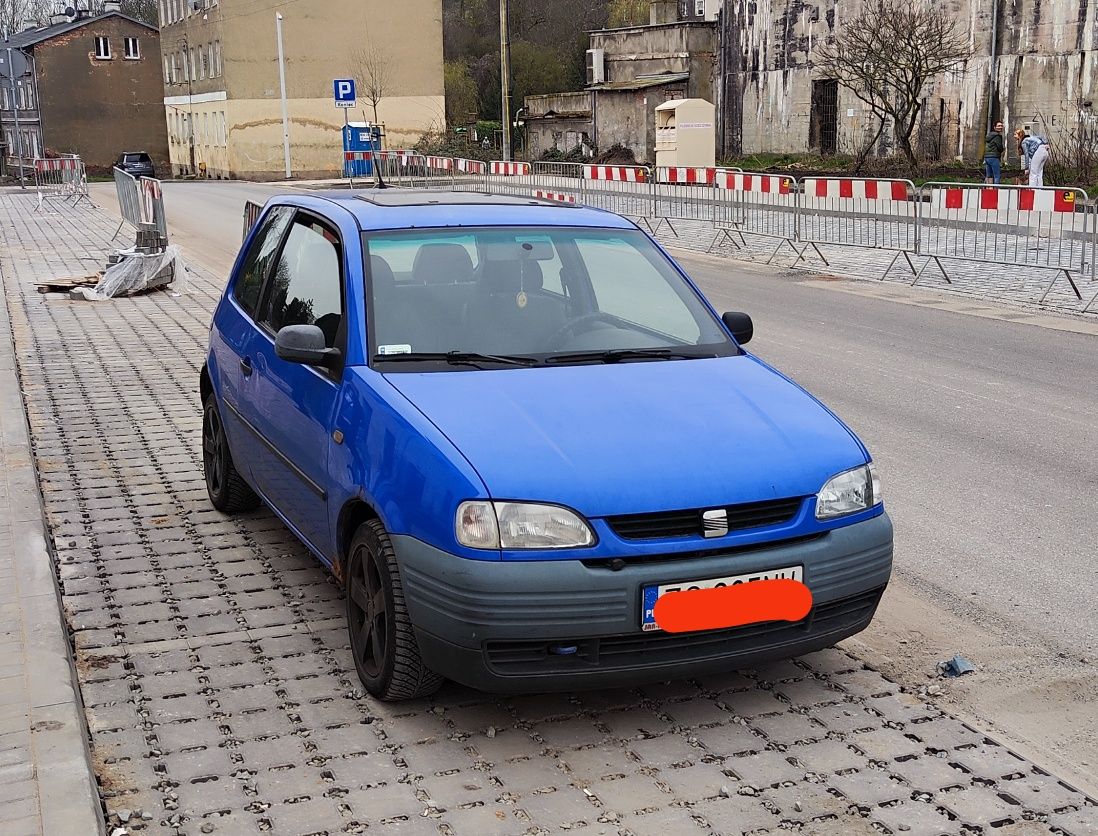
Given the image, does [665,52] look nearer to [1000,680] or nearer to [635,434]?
[1000,680]

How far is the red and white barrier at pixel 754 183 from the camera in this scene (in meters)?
19.9

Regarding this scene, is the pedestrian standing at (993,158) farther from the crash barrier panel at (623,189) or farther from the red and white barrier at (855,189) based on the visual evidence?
the red and white barrier at (855,189)

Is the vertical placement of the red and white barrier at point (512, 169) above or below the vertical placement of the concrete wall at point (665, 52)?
below

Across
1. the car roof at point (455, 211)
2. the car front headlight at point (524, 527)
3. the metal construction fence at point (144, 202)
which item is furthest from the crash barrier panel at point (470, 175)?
the car front headlight at point (524, 527)

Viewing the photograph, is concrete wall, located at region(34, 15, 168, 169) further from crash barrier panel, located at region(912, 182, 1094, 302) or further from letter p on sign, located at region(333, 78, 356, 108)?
crash barrier panel, located at region(912, 182, 1094, 302)

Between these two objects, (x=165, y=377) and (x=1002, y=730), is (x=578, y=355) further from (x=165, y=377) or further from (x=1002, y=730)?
(x=165, y=377)

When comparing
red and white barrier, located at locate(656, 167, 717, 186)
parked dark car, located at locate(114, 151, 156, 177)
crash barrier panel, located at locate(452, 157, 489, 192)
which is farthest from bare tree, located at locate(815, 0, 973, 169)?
parked dark car, located at locate(114, 151, 156, 177)

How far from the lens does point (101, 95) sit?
79.6m

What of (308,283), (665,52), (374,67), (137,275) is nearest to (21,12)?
(374,67)

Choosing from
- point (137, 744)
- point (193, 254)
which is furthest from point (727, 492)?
point (193, 254)

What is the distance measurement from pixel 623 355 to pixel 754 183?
53.0ft

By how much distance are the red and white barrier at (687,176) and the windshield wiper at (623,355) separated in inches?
681

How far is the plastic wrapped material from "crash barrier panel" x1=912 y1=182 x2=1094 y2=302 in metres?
9.67

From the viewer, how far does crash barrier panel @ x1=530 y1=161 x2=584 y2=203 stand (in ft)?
86.4
